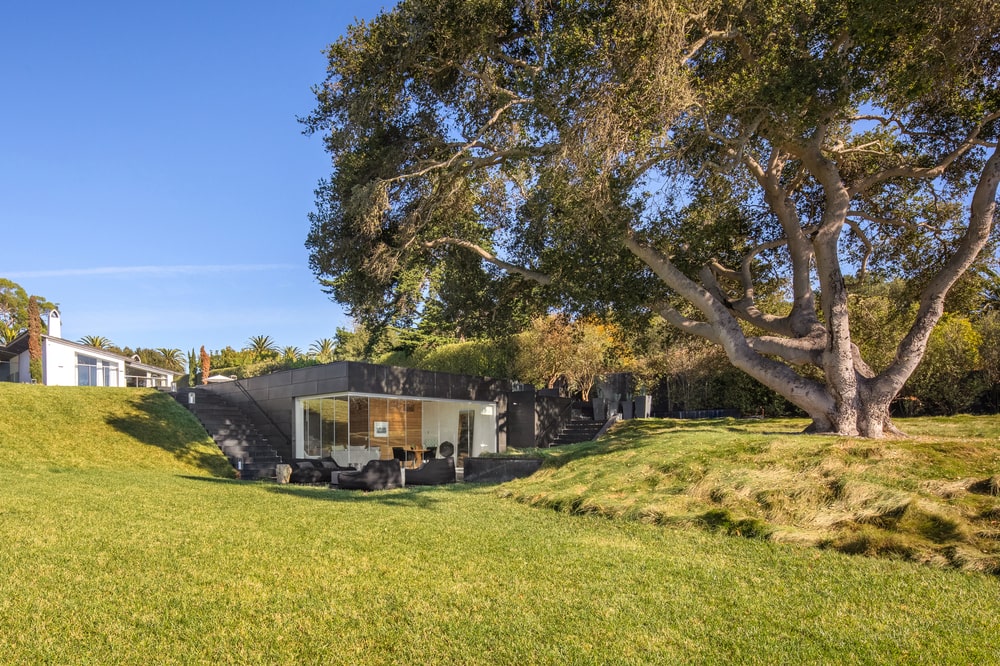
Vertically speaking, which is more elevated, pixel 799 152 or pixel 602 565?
pixel 799 152

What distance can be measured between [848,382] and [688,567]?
8.40m

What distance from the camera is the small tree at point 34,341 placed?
28.5 meters

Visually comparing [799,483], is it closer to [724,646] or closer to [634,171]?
[724,646]

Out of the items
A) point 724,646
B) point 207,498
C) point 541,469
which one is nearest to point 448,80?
point 541,469

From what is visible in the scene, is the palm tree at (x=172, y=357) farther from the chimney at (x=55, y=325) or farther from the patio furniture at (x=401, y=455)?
the patio furniture at (x=401, y=455)

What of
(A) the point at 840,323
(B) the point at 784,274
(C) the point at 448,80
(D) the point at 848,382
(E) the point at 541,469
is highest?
(C) the point at 448,80

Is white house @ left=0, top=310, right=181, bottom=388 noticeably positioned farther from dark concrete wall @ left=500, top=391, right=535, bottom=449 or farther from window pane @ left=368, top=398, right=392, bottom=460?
A: dark concrete wall @ left=500, top=391, right=535, bottom=449

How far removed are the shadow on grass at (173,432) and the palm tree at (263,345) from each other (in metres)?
43.1

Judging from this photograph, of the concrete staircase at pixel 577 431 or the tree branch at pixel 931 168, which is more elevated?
the tree branch at pixel 931 168

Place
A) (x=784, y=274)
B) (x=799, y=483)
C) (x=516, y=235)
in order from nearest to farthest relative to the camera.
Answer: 1. (x=799, y=483)
2. (x=516, y=235)
3. (x=784, y=274)

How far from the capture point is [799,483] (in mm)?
8695

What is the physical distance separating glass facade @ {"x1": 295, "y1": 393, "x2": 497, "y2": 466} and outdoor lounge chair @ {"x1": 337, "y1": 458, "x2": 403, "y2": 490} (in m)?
5.72

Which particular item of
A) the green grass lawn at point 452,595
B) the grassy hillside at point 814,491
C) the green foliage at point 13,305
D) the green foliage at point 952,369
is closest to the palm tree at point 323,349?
the green foliage at point 13,305

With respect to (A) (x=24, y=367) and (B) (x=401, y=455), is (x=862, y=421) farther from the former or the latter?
(A) (x=24, y=367)
